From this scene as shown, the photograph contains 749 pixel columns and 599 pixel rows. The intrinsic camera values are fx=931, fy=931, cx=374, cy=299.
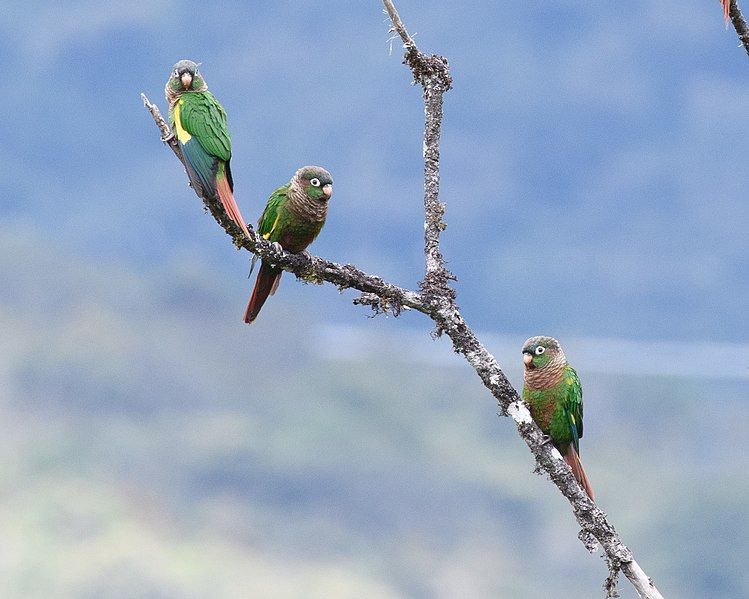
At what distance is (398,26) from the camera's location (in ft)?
18.6

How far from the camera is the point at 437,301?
5.43 meters

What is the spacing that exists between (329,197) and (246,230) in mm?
1685

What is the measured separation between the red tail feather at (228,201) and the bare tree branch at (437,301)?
1.3 inches

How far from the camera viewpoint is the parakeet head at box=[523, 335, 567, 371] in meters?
6.94

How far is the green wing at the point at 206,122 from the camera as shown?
5684mm

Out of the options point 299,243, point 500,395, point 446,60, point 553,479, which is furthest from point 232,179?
point 553,479

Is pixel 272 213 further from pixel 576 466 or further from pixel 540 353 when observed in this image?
pixel 576 466

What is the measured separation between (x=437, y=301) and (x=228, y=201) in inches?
53.7

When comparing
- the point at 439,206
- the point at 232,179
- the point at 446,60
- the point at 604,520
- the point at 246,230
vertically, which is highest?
the point at 446,60

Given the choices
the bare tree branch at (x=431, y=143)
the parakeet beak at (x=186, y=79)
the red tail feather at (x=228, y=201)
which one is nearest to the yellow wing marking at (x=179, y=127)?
the parakeet beak at (x=186, y=79)

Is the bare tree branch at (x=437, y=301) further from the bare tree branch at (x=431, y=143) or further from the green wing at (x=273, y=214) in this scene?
the green wing at (x=273, y=214)

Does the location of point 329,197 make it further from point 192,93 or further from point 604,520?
point 604,520

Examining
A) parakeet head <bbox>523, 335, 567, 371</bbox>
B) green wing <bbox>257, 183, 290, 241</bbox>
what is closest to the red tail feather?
green wing <bbox>257, 183, 290, 241</bbox>

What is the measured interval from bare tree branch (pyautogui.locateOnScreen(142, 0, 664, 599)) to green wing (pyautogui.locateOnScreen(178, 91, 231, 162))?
0.61 ft
